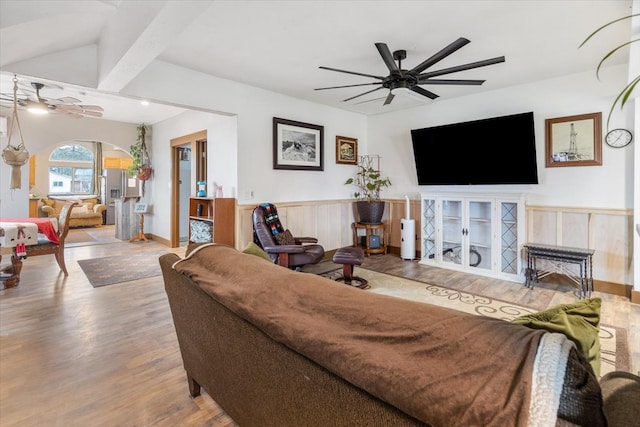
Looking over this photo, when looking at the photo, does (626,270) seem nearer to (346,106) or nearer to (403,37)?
(403,37)

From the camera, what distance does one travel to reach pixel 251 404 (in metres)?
1.22

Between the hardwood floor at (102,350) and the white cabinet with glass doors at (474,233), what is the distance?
0.37 meters

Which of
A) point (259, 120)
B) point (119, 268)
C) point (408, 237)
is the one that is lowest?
point (119, 268)

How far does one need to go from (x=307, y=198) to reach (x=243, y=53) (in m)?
2.34

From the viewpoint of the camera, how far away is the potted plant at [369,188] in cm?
534

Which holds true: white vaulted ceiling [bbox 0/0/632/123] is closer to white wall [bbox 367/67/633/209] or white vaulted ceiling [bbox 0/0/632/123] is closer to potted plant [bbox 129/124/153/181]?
white wall [bbox 367/67/633/209]

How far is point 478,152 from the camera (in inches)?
170

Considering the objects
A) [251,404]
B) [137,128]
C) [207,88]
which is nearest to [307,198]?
[207,88]

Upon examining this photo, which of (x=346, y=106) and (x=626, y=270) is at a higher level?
(x=346, y=106)

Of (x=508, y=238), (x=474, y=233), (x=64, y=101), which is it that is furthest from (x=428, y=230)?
(x=64, y=101)

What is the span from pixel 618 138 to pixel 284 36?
3.75 meters

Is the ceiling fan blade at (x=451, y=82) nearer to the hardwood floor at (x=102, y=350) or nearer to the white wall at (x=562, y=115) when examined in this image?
the white wall at (x=562, y=115)

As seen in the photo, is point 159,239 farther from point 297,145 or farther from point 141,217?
point 297,145

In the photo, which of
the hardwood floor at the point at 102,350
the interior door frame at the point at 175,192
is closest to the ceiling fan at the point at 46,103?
the interior door frame at the point at 175,192
